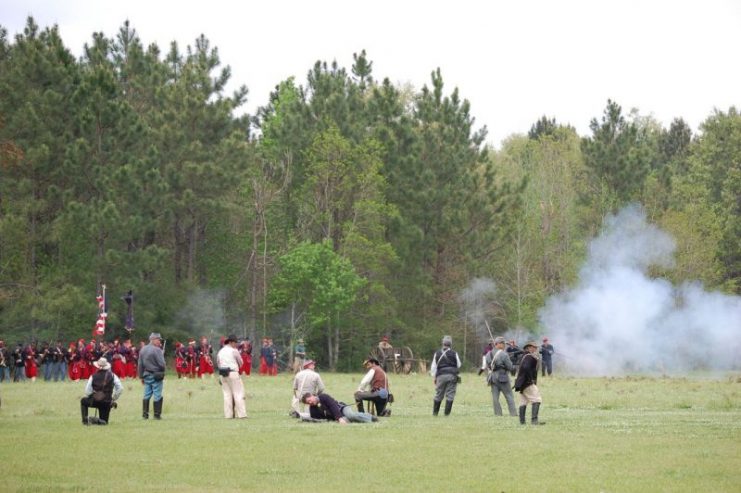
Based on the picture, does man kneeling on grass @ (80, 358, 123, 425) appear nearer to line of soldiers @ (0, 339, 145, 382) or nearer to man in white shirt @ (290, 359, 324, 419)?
man in white shirt @ (290, 359, 324, 419)

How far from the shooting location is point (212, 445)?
19.4m

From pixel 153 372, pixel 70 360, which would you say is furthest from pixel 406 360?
pixel 153 372

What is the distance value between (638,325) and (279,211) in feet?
73.6

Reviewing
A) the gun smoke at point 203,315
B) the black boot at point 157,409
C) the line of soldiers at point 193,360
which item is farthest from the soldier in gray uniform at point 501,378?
the gun smoke at point 203,315

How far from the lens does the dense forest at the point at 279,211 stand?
194ft

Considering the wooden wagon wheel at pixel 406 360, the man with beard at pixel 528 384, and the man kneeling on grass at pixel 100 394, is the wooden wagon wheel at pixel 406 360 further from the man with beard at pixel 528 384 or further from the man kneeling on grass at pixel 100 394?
the man kneeling on grass at pixel 100 394

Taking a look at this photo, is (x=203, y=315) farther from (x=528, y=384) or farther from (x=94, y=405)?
(x=528, y=384)

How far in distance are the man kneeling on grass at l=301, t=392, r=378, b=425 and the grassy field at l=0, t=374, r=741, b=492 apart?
562mm

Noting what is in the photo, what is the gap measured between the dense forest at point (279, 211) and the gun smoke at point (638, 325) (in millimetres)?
4587

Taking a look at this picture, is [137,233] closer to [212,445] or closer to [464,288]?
[464,288]

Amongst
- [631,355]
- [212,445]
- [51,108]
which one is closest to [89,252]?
[51,108]

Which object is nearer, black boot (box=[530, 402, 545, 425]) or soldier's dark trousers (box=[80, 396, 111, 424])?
soldier's dark trousers (box=[80, 396, 111, 424])

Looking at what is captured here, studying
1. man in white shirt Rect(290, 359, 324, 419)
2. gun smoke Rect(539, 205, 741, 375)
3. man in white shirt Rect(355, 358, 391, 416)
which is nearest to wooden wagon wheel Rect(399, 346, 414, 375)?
gun smoke Rect(539, 205, 741, 375)

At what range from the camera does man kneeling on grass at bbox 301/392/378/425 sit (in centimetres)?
2447
